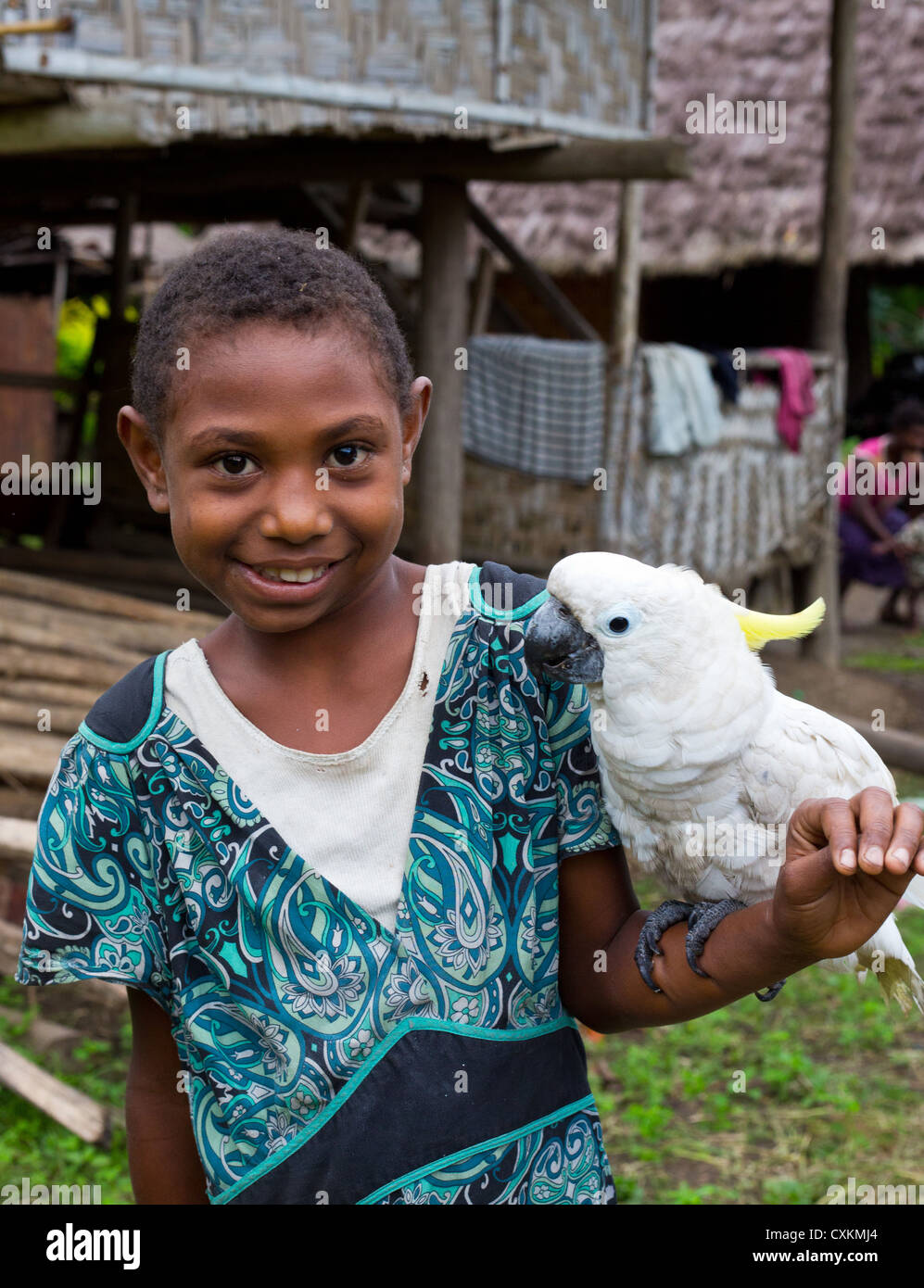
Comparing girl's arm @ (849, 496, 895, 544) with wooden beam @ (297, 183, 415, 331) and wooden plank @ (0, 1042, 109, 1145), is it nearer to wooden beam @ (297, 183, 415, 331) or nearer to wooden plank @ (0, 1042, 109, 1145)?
wooden beam @ (297, 183, 415, 331)

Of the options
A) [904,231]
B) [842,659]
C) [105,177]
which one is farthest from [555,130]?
[904,231]

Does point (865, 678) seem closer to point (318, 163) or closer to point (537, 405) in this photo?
point (537, 405)

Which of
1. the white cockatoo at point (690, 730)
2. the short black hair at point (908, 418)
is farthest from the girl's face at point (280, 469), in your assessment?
the short black hair at point (908, 418)

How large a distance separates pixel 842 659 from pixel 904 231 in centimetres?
432

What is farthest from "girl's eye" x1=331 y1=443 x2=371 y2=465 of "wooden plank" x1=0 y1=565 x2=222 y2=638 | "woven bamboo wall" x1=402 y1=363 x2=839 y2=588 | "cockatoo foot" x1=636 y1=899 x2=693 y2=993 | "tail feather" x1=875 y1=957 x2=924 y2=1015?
"woven bamboo wall" x1=402 y1=363 x2=839 y2=588

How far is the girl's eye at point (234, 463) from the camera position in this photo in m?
1.37

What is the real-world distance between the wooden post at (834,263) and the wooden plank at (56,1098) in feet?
20.4

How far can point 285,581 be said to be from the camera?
4.64 ft

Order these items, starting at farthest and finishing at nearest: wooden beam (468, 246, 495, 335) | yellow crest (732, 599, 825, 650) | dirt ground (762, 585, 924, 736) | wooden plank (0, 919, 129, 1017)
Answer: wooden beam (468, 246, 495, 335) → dirt ground (762, 585, 924, 736) → wooden plank (0, 919, 129, 1017) → yellow crest (732, 599, 825, 650)

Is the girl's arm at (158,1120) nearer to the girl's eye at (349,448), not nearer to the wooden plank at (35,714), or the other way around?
the girl's eye at (349,448)

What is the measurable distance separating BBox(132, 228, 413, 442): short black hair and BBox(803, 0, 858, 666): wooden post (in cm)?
730

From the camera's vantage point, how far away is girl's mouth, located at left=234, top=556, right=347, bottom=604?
1410mm

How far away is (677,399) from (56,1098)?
5112mm
